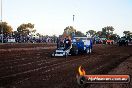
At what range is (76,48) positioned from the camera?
24.0 m

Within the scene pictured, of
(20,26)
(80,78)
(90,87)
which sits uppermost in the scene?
(20,26)

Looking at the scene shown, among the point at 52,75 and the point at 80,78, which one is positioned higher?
the point at 80,78

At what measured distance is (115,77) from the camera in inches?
181

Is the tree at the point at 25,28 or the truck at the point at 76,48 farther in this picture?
the tree at the point at 25,28

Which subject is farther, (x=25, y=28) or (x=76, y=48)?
(x=25, y=28)

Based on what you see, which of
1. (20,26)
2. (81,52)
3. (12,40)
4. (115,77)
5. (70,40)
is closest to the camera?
(115,77)

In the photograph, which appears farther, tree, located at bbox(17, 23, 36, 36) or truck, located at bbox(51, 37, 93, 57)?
tree, located at bbox(17, 23, 36, 36)

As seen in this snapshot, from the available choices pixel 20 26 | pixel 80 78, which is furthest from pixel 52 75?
pixel 20 26

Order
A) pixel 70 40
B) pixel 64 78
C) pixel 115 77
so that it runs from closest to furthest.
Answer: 1. pixel 115 77
2. pixel 64 78
3. pixel 70 40

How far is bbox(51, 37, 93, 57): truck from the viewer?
2175 cm

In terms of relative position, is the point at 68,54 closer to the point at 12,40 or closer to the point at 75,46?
the point at 75,46

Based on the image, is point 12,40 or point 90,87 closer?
point 90,87

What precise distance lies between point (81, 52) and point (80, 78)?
22269 millimetres

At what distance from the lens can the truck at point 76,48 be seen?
21.8 meters
